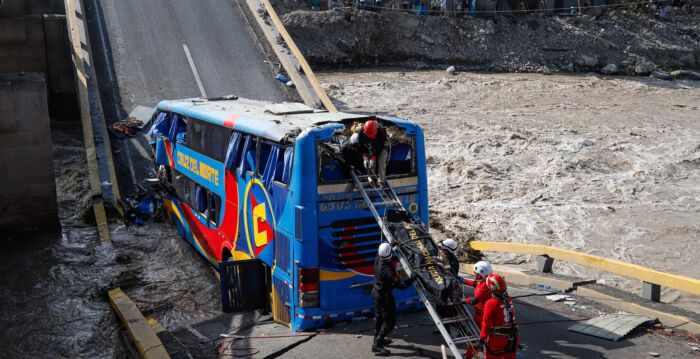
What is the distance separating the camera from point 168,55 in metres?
27.6

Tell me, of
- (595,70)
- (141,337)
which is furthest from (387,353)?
(595,70)

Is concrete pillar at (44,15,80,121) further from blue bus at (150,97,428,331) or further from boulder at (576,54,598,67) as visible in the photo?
boulder at (576,54,598,67)

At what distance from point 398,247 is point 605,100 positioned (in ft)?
83.8

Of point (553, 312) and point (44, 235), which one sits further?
point (44, 235)

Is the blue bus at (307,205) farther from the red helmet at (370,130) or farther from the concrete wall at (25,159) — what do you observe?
the concrete wall at (25,159)

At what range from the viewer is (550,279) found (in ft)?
40.4

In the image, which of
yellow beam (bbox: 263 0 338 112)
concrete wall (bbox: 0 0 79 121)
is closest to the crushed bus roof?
yellow beam (bbox: 263 0 338 112)

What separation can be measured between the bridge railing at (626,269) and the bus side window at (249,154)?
5337 mm

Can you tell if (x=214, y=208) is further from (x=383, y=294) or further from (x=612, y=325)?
(x=612, y=325)

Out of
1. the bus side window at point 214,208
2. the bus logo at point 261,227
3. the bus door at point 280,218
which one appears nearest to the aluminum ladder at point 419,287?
the bus door at point 280,218

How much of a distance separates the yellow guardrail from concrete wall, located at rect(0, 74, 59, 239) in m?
10.5

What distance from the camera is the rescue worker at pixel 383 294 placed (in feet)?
29.2

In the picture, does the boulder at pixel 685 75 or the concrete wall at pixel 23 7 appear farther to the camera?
the boulder at pixel 685 75

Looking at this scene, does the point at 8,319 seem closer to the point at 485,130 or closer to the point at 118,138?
the point at 118,138
